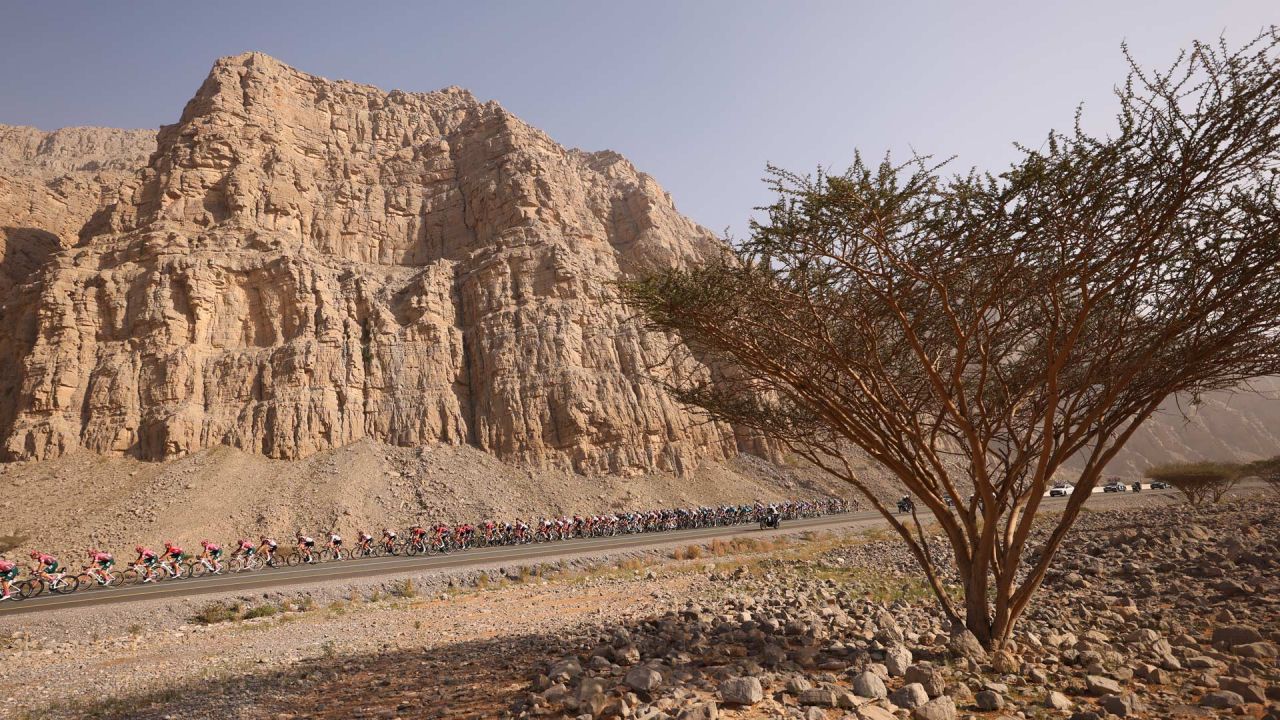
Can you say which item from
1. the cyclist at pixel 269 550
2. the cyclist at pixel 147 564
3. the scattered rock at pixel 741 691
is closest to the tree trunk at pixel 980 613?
the scattered rock at pixel 741 691

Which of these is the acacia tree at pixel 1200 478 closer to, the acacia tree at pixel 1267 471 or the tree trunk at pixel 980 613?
the acacia tree at pixel 1267 471

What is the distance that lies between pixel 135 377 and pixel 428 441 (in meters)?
22.3

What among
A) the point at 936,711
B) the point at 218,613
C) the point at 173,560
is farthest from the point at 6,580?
the point at 936,711

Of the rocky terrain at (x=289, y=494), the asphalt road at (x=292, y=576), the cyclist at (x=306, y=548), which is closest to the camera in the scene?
the asphalt road at (x=292, y=576)

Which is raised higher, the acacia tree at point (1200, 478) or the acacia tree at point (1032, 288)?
the acacia tree at point (1032, 288)

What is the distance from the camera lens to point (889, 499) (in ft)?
193

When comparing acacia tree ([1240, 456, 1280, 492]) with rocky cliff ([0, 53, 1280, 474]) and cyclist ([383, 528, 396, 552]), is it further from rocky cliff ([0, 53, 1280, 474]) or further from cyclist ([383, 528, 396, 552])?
→ cyclist ([383, 528, 396, 552])

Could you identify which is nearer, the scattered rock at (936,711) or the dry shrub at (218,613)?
the scattered rock at (936,711)

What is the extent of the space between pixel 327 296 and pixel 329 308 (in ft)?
4.16

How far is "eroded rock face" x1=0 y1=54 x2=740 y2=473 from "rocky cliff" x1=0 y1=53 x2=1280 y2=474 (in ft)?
0.65

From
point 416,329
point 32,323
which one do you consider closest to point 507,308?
point 416,329

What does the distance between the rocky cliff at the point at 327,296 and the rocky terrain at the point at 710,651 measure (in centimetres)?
2257

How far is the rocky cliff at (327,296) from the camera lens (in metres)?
48.4

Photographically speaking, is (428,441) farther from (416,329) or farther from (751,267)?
(751,267)
